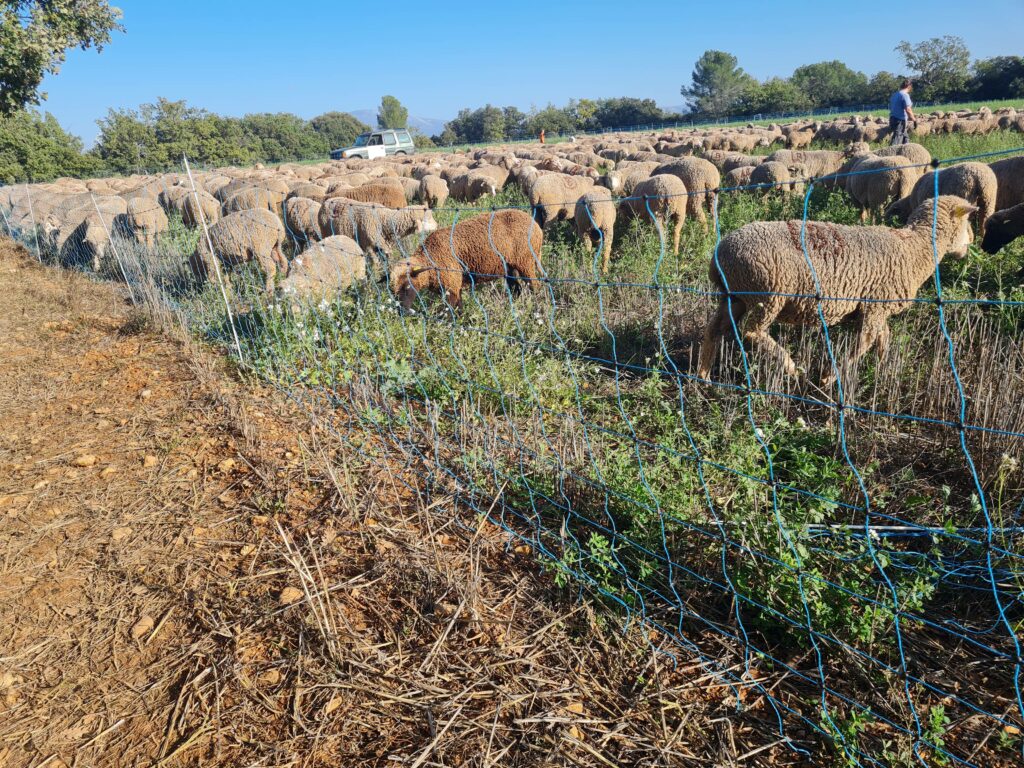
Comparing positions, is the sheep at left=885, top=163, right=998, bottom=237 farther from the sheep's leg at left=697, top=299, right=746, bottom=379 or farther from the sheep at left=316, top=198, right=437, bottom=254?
the sheep at left=316, top=198, right=437, bottom=254

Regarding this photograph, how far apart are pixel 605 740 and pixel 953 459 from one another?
3018 mm

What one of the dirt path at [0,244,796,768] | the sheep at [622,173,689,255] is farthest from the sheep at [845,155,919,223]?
the dirt path at [0,244,796,768]

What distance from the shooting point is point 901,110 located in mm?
16281

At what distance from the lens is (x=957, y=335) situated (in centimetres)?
471

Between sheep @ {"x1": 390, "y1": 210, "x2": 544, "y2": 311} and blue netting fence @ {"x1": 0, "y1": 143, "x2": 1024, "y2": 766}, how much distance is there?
0.04 m

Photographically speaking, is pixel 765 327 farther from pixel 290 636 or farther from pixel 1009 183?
pixel 1009 183

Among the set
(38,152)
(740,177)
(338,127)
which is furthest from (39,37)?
(338,127)

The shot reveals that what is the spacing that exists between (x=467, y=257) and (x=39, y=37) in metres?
20.7

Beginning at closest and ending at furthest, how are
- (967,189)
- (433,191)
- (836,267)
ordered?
(836,267), (967,189), (433,191)

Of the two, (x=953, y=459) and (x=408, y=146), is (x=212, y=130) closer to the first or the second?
(x=408, y=146)

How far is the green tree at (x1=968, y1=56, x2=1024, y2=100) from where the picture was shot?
5234 centimetres

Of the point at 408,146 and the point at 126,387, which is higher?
the point at 408,146

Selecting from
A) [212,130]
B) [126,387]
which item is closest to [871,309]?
[126,387]

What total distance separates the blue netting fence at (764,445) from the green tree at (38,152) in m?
45.0
